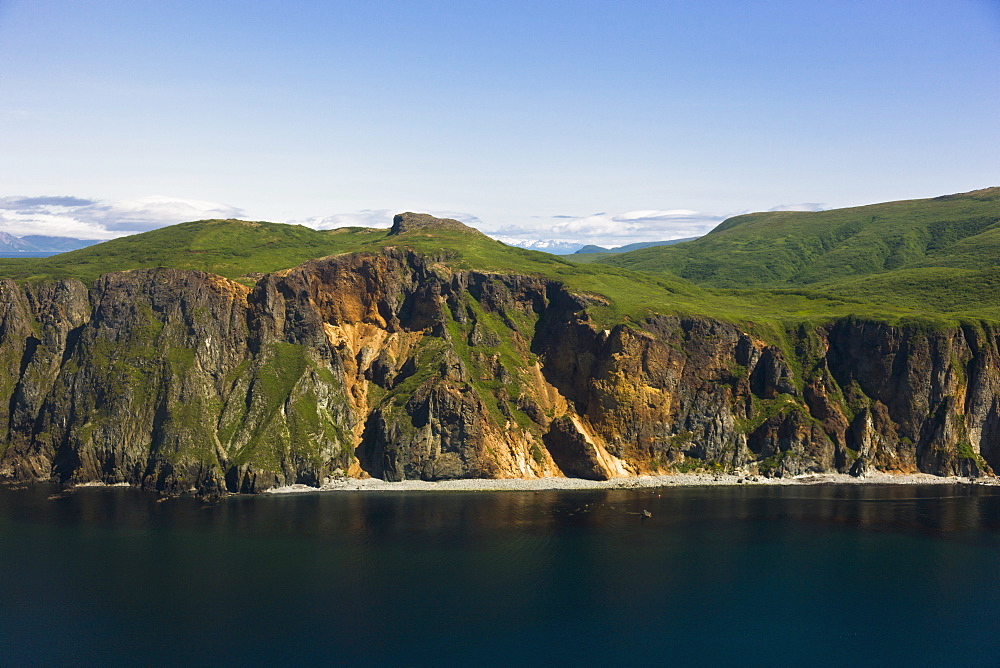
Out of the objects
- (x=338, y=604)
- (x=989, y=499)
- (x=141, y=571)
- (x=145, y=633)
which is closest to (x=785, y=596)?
(x=338, y=604)

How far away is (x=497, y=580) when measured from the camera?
12850 centimetres

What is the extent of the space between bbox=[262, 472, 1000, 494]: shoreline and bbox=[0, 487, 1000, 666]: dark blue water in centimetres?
717

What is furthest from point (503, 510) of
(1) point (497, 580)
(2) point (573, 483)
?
(1) point (497, 580)

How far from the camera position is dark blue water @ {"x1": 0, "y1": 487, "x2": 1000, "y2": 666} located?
351ft

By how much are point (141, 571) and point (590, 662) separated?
79844 millimetres

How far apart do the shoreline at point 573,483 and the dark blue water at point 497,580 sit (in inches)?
282

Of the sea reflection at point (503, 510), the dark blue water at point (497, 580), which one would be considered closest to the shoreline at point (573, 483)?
the sea reflection at point (503, 510)

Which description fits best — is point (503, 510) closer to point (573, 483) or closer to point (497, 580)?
point (573, 483)

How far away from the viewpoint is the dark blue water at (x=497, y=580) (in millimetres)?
107062

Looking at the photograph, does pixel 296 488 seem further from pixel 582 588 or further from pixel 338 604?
pixel 582 588

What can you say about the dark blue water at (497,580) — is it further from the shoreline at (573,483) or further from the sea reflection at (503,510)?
the shoreline at (573,483)

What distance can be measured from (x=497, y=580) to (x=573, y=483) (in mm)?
67802

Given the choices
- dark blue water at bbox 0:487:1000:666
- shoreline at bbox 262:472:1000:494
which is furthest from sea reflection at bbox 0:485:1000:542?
shoreline at bbox 262:472:1000:494

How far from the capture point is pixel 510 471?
648ft
